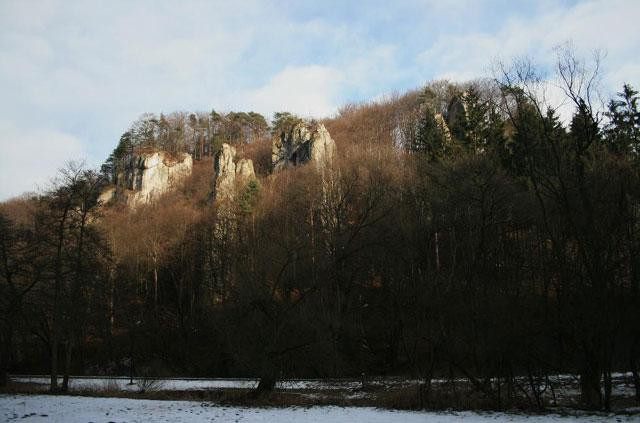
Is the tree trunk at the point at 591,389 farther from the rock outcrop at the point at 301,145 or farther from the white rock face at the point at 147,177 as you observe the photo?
the white rock face at the point at 147,177

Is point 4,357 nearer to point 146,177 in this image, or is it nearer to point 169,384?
point 169,384

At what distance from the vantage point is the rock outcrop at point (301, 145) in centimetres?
6800

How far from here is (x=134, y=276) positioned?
49.5 meters

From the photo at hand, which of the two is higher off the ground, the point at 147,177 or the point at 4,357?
the point at 147,177

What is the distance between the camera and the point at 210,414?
49.7 feet

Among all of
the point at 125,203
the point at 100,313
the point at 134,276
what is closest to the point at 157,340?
the point at 134,276

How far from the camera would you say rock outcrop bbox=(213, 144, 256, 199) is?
62.9 m

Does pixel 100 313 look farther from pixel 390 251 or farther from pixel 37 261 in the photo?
pixel 390 251

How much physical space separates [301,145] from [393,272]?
4196cm

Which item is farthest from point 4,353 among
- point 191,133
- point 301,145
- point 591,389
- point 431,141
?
point 191,133

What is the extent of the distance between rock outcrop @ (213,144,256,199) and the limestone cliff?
814 inches

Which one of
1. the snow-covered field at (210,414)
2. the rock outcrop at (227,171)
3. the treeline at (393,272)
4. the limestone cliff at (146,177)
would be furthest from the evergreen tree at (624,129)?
the limestone cliff at (146,177)

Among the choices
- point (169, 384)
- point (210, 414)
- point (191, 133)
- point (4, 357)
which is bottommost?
point (169, 384)

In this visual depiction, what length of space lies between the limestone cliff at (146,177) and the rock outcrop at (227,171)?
20.7m
